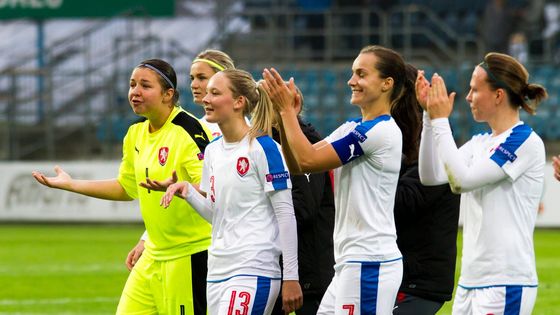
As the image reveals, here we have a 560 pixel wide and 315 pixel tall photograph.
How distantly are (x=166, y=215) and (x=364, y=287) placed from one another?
1.64 metres

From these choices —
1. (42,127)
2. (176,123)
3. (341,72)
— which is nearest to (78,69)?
(42,127)

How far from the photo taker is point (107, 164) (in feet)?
81.7

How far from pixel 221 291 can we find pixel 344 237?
0.76 meters

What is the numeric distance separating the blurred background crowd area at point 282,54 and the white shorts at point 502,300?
1905 centimetres

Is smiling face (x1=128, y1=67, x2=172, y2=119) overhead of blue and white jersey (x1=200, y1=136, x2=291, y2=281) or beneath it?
overhead

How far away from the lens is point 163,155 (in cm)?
734

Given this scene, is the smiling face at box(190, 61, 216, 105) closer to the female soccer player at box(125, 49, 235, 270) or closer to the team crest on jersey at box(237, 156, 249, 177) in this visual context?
the female soccer player at box(125, 49, 235, 270)

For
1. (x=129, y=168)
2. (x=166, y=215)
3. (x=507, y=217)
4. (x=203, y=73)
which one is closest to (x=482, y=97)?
(x=507, y=217)

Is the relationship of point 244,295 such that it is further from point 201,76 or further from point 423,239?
point 201,76

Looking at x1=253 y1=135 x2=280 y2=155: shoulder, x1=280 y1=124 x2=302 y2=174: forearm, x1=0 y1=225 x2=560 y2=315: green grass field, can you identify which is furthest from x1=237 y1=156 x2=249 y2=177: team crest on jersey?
x1=0 y1=225 x2=560 y2=315: green grass field

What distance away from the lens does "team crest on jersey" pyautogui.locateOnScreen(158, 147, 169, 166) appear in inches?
288

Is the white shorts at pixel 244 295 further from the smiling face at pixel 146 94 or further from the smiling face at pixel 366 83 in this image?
the smiling face at pixel 146 94

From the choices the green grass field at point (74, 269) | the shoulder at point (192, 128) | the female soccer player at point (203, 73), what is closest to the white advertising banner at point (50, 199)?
the green grass field at point (74, 269)

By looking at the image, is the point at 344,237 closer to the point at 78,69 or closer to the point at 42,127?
the point at 42,127
